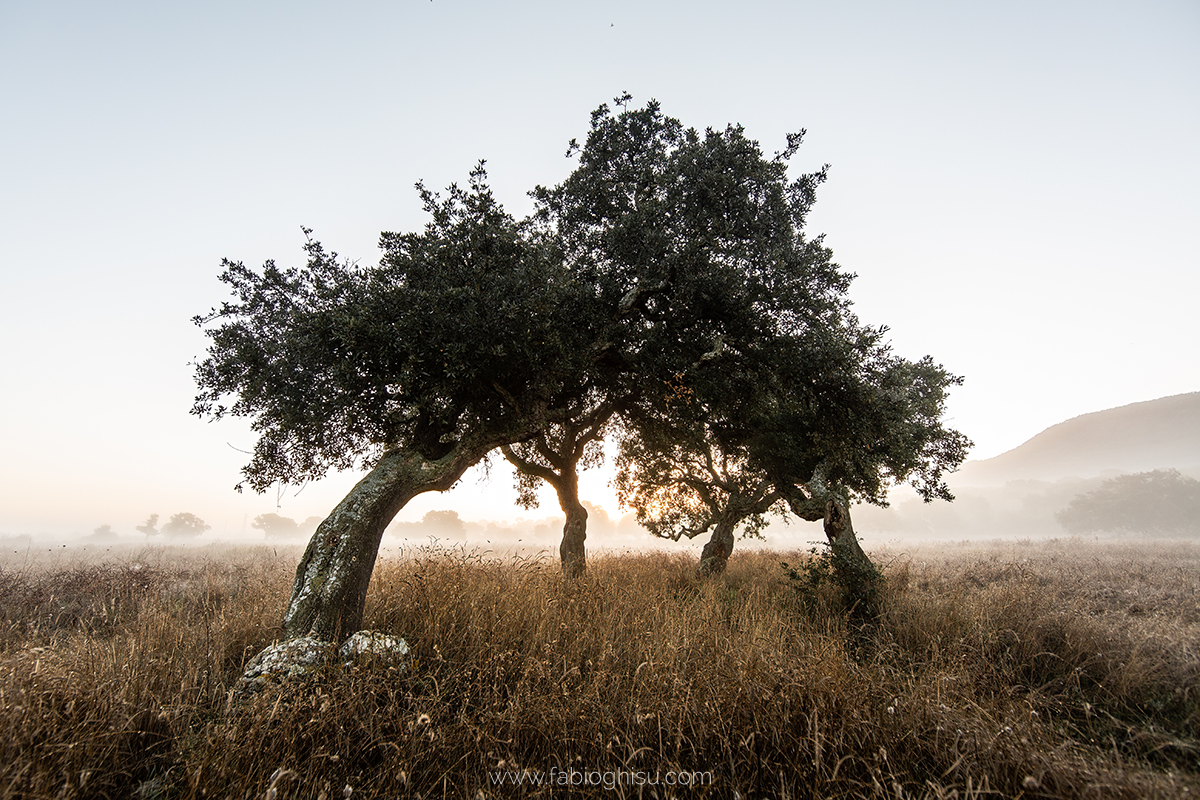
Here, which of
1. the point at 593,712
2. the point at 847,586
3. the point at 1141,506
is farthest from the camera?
the point at 1141,506

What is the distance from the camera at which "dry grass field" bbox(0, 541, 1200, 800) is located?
3.10 metres

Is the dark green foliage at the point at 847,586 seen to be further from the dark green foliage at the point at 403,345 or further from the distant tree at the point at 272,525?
the distant tree at the point at 272,525

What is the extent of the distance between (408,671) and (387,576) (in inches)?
181

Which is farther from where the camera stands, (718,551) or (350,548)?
(718,551)

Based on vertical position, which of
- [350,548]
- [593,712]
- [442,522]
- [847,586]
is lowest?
[442,522]

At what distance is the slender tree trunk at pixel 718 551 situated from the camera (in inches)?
522

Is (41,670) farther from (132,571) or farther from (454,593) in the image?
(132,571)

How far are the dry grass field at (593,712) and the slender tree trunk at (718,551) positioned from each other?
5.92 meters

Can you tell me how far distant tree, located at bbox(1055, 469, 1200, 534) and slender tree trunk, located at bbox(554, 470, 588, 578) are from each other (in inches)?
2888

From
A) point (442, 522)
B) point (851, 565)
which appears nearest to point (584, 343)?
point (851, 565)

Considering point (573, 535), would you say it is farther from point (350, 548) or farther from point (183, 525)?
point (183, 525)

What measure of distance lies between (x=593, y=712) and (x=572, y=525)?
9.52 m

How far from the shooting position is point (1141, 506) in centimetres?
5334

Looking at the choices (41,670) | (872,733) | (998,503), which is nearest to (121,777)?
(41,670)
